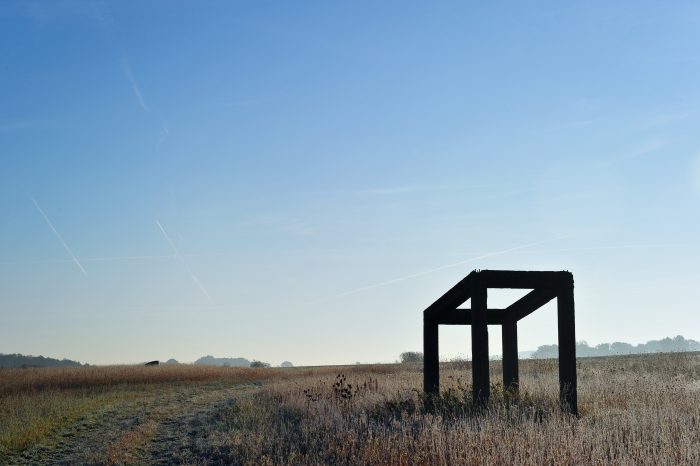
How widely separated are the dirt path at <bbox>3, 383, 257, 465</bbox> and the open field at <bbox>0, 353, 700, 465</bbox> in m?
0.03

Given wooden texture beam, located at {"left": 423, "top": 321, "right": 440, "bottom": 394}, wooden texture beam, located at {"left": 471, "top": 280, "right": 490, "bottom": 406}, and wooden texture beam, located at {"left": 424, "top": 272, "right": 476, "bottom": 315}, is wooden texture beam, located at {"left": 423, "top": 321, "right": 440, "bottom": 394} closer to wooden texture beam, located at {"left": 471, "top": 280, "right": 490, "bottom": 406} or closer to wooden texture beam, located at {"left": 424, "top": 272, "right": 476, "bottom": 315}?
wooden texture beam, located at {"left": 424, "top": 272, "right": 476, "bottom": 315}

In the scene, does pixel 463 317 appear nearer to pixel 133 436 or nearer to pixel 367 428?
pixel 367 428

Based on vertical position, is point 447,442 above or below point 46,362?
above

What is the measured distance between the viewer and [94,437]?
13.8 m

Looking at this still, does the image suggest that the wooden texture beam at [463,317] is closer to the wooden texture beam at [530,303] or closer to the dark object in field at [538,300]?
the wooden texture beam at [530,303]

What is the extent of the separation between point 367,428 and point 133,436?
519 cm

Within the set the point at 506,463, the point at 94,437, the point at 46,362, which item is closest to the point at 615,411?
the point at 506,463

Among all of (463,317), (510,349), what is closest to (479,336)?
(463,317)

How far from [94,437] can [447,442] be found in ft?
27.2

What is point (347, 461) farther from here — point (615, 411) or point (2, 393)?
point (2, 393)

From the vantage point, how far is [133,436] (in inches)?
514

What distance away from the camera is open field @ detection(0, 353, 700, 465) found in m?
8.61

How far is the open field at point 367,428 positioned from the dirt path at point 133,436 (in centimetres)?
3

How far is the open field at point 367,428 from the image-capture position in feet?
28.2
